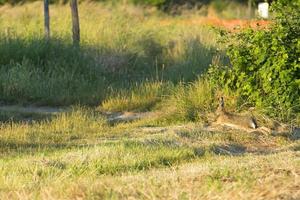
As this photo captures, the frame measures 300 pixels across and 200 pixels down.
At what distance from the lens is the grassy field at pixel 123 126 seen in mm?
5527

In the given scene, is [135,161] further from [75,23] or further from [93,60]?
[75,23]

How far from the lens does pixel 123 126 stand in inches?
426

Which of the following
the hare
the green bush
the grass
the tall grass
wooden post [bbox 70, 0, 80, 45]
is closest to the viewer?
the grass

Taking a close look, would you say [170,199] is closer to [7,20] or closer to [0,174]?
[0,174]

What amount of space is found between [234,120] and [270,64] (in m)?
1.18

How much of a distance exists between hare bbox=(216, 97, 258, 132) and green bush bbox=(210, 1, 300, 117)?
58cm

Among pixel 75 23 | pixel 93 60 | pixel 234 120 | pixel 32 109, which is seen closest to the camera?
pixel 234 120

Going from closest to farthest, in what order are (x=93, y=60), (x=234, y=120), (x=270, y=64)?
(x=234, y=120)
(x=270, y=64)
(x=93, y=60)

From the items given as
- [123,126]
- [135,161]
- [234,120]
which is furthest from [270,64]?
[135,161]

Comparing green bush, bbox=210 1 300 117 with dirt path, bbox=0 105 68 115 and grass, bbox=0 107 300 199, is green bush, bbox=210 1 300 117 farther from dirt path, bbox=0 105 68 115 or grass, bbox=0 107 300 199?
dirt path, bbox=0 105 68 115

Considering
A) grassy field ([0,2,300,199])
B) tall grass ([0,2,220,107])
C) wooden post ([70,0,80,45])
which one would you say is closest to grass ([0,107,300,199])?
grassy field ([0,2,300,199])

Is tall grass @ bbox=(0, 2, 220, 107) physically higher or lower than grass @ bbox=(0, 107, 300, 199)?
lower

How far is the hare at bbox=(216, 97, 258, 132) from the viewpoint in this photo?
993cm

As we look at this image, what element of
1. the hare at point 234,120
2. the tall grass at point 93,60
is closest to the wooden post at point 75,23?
the tall grass at point 93,60
